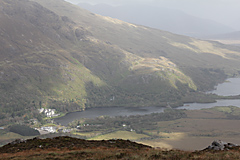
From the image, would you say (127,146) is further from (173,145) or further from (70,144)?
(173,145)

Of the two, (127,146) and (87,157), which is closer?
(87,157)

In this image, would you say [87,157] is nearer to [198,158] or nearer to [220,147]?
[198,158]

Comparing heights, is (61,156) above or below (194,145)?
above

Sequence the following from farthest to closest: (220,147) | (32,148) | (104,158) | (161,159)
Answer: (32,148) → (220,147) → (104,158) → (161,159)

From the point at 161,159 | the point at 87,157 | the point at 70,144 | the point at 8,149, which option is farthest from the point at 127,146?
the point at 8,149

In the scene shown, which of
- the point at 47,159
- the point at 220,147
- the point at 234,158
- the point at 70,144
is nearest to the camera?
the point at 234,158

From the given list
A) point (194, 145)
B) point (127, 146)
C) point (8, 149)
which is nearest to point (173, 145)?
point (194, 145)

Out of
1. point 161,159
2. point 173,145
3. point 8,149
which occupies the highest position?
point 161,159
